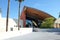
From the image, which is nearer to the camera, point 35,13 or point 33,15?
point 35,13

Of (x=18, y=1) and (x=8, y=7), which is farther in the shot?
(x=18, y=1)

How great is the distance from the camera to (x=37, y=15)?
9400cm

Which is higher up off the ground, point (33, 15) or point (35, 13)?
point (35, 13)

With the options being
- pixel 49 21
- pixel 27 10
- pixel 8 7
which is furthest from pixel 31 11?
pixel 8 7

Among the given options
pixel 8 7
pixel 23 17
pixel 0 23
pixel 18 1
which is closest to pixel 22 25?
pixel 23 17

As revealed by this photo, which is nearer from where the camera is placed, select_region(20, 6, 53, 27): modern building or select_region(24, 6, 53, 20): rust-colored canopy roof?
select_region(20, 6, 53, 27): modern building

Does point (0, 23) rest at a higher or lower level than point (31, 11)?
lower

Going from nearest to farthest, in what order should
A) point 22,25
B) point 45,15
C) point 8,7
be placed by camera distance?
point 8,7, point 22,25, point 45,15

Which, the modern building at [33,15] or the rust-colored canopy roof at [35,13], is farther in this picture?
the rust-colored canopy roof at [35,13]

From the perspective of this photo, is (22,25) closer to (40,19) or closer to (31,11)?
(31,11)

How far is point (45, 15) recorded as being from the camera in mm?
90312

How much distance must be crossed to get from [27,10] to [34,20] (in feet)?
66.3

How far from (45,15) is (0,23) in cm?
3252

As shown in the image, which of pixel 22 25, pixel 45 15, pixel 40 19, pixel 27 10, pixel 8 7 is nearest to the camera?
pixel 8 7
